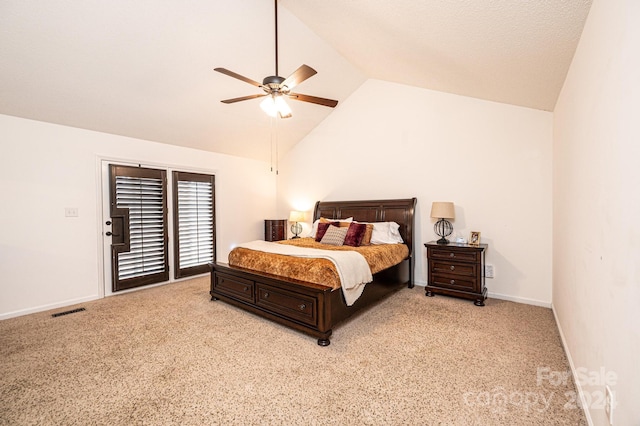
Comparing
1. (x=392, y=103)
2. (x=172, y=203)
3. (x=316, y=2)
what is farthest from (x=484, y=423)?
(x=172, y=203)

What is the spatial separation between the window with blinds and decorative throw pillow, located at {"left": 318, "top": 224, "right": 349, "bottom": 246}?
243 centimetres

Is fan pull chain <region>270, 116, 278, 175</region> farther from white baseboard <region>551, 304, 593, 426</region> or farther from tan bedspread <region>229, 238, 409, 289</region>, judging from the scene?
white baseboard <region>551, 304, 593, 426</region>

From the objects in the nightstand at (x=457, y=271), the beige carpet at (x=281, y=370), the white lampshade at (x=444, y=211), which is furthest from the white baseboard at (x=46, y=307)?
the white lampshade at (x=444, y=211)

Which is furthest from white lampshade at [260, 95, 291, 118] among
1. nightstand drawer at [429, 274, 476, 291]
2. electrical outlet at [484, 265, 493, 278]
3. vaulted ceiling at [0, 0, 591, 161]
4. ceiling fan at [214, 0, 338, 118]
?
electrical outlet at [484, 265, 493, 278]

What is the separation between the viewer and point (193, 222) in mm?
5094

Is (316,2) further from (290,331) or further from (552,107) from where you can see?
(290,331)

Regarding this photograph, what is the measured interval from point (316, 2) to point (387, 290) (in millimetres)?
3439

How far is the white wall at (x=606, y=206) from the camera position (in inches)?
41.9

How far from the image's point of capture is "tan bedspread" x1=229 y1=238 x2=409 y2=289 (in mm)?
2740

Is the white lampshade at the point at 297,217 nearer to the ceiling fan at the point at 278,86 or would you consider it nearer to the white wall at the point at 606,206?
the ceiling fan at the point at 278,86

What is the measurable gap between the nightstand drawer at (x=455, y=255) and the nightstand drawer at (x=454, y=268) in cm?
7

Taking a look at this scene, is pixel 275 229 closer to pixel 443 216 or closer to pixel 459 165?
pixel 443 216

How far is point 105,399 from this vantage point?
6.18 feet

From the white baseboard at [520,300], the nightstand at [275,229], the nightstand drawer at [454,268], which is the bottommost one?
the white baseboard at [520,300]
